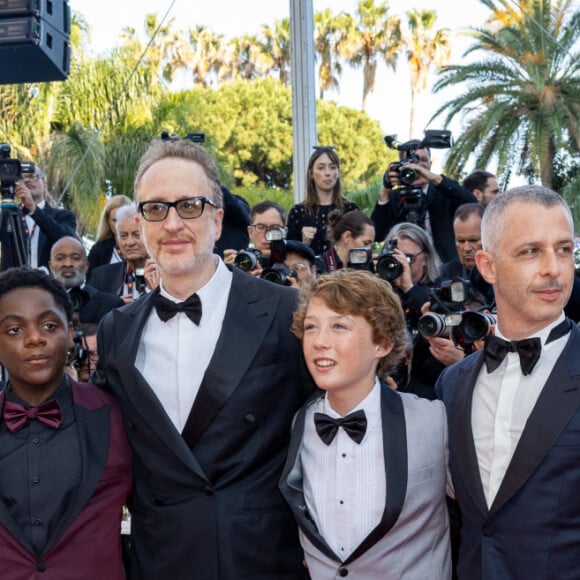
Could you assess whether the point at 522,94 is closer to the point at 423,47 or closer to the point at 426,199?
the point at 426,199

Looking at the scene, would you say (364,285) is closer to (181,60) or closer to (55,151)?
(55,151)

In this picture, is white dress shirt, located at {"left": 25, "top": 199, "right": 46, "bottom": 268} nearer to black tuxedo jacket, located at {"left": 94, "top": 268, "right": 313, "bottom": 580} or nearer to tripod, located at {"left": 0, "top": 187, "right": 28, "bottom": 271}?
tripod, located at {"left": 0, "top": 187, "right": 28, "bottom": 271}

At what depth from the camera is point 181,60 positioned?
116 feet

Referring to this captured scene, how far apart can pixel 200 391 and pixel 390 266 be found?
1.97 metres

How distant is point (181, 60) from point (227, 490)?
1352 inches

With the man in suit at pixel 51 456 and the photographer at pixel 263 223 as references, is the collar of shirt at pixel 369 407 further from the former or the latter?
the photographer at pixel 263 223

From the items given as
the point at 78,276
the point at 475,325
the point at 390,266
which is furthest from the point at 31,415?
the point at 78,276

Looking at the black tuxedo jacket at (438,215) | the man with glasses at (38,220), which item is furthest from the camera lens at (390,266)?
the man with glasses at (38,220)

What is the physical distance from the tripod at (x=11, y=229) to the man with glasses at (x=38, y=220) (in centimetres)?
8

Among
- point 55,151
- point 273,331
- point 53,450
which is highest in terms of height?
point 55,151

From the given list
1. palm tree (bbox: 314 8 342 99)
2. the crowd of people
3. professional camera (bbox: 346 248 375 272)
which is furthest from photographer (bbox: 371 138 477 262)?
palm tree (bbox: 314 8 342 99)

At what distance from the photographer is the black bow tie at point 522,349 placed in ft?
7.78

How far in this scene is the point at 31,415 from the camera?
2648 mm

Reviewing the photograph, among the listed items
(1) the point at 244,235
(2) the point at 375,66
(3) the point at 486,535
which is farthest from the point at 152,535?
(2) the point at 375,66
